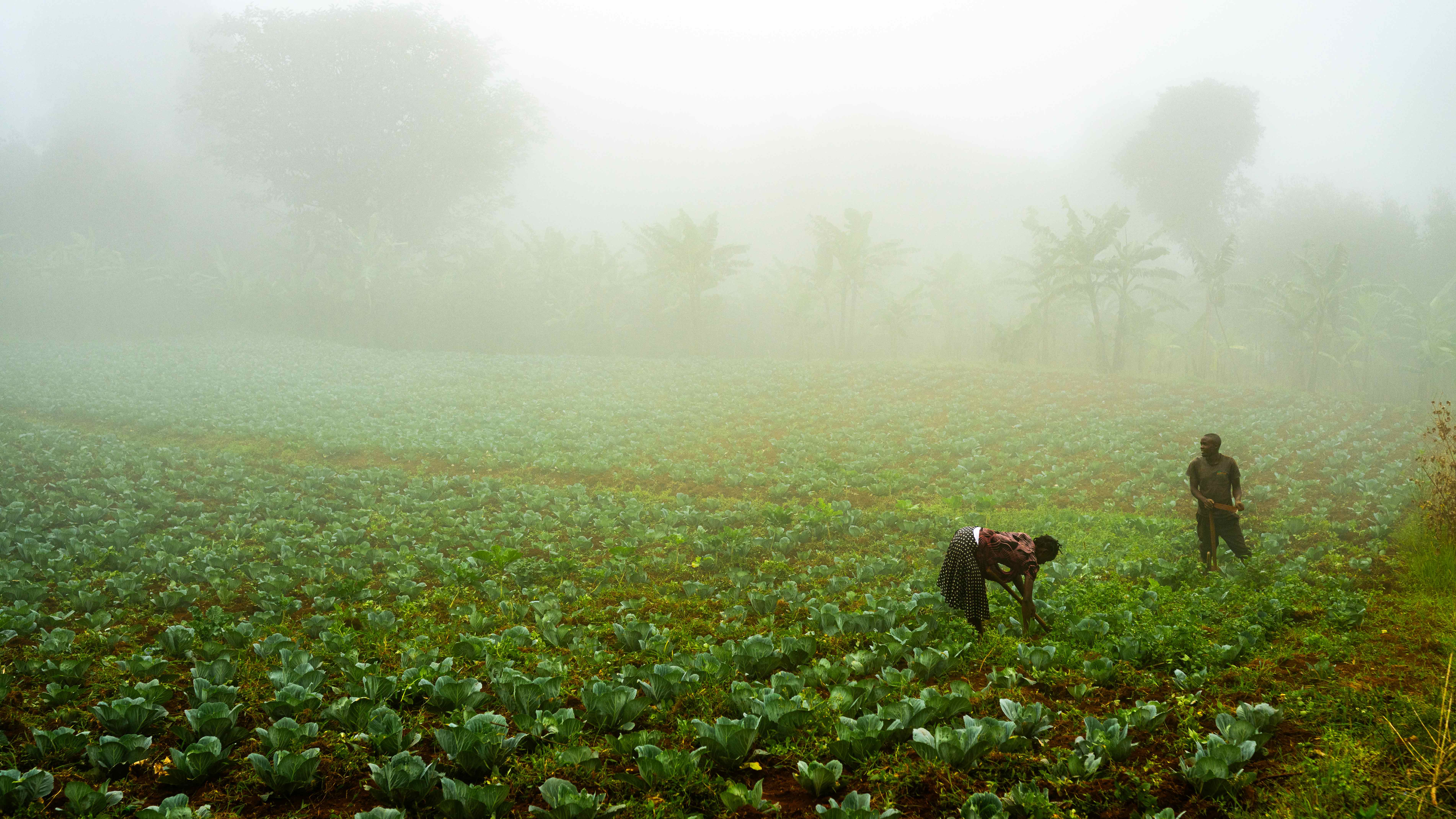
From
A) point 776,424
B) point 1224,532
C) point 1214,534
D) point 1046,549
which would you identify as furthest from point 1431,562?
point 776,424

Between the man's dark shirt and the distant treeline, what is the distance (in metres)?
28.8

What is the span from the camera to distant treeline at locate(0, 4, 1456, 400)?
39.8 m

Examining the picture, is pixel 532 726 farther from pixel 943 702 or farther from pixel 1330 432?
pixel 1330 432

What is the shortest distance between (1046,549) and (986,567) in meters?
0.53

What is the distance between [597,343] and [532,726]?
136ft

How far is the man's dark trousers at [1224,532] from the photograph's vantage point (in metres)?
8.02

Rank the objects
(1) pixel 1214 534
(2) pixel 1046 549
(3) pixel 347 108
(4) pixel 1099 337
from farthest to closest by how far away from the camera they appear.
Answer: (3) pixel 347 108 < (4) pixel 1099 337 < (1) pixel 1214 534 < (2) pixel 1046 549

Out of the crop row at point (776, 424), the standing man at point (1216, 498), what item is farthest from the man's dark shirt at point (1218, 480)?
the crop row at point (776, 424)

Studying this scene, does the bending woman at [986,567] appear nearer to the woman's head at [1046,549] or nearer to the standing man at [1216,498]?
the woman's head at [1046,549]

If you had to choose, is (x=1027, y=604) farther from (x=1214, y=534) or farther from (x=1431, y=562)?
(x=1431, y=562)

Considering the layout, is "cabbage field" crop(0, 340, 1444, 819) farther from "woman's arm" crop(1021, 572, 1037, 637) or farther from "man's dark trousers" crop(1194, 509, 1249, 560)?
"man's dark trousers" crop(1194, 509, 1249, 560)

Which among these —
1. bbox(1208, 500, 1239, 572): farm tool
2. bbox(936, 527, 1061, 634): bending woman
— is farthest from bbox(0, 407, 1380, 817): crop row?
bbox(1208, 500, 1239, 572): farm tool

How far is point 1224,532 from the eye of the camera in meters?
8.15

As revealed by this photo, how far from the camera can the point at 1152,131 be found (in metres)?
47.1
